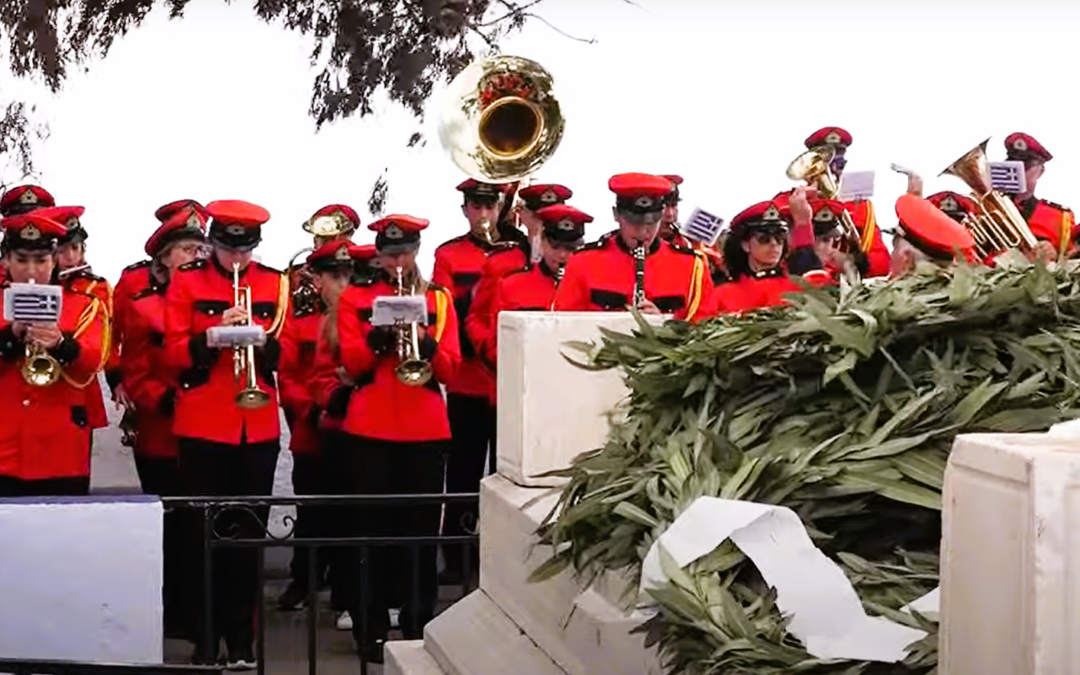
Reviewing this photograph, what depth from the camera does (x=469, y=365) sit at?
7703mm

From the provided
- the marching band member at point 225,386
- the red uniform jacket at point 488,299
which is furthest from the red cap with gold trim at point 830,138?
the marching band member at point 225,386

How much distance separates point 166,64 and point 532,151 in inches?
88.9

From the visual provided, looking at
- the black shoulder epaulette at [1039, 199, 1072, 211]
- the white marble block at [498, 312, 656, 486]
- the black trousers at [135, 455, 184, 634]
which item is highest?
the black shoulder epaulette at [1039, 199, 1072, 211]

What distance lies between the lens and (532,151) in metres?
8.02

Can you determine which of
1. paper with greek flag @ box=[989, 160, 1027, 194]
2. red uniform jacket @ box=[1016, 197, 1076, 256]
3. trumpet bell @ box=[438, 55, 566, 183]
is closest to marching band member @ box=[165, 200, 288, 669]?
trumpet bell @ box=[438, 55, 566, 183]

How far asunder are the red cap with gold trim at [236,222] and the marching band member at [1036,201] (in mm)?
3661

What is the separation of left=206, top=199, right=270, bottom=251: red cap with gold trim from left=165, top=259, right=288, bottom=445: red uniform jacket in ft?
0.45

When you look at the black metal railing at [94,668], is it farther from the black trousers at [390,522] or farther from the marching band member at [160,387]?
the marching band member at [160,387]

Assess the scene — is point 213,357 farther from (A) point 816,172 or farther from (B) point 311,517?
(A) point 816,172

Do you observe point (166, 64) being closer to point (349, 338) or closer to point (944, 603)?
point (349, 338)

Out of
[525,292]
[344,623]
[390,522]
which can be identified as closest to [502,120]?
[525,292]

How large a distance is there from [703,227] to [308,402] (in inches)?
75.9

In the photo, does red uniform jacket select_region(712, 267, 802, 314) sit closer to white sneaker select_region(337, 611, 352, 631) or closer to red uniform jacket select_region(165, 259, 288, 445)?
red uniform jacket select_region(165, 259, 288, 445)

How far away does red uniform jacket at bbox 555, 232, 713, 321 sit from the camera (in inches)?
263
